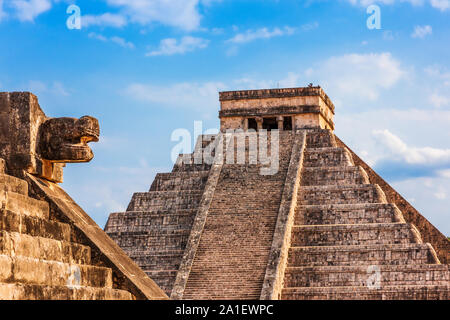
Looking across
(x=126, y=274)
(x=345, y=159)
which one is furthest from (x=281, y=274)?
(x=126, y=274)

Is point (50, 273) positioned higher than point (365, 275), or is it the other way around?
point (365, 275)

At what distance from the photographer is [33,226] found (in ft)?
29.6

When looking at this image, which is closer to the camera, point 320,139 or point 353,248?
point 353,248

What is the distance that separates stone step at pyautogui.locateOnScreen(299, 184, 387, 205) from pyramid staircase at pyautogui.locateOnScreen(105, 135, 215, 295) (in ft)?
11.7

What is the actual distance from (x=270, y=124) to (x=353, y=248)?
10.2 m

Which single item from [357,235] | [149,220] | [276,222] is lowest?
[357,235]

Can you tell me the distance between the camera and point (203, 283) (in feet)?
83.0

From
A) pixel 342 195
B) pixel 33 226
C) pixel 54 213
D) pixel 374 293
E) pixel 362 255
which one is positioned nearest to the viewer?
pixel 33 226

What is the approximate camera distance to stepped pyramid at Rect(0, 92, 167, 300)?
8.71 metres

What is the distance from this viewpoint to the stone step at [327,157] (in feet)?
101

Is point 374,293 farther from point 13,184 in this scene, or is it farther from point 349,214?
point 13,184

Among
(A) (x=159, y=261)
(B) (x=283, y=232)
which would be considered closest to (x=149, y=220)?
(A) (x=159, y=261)
